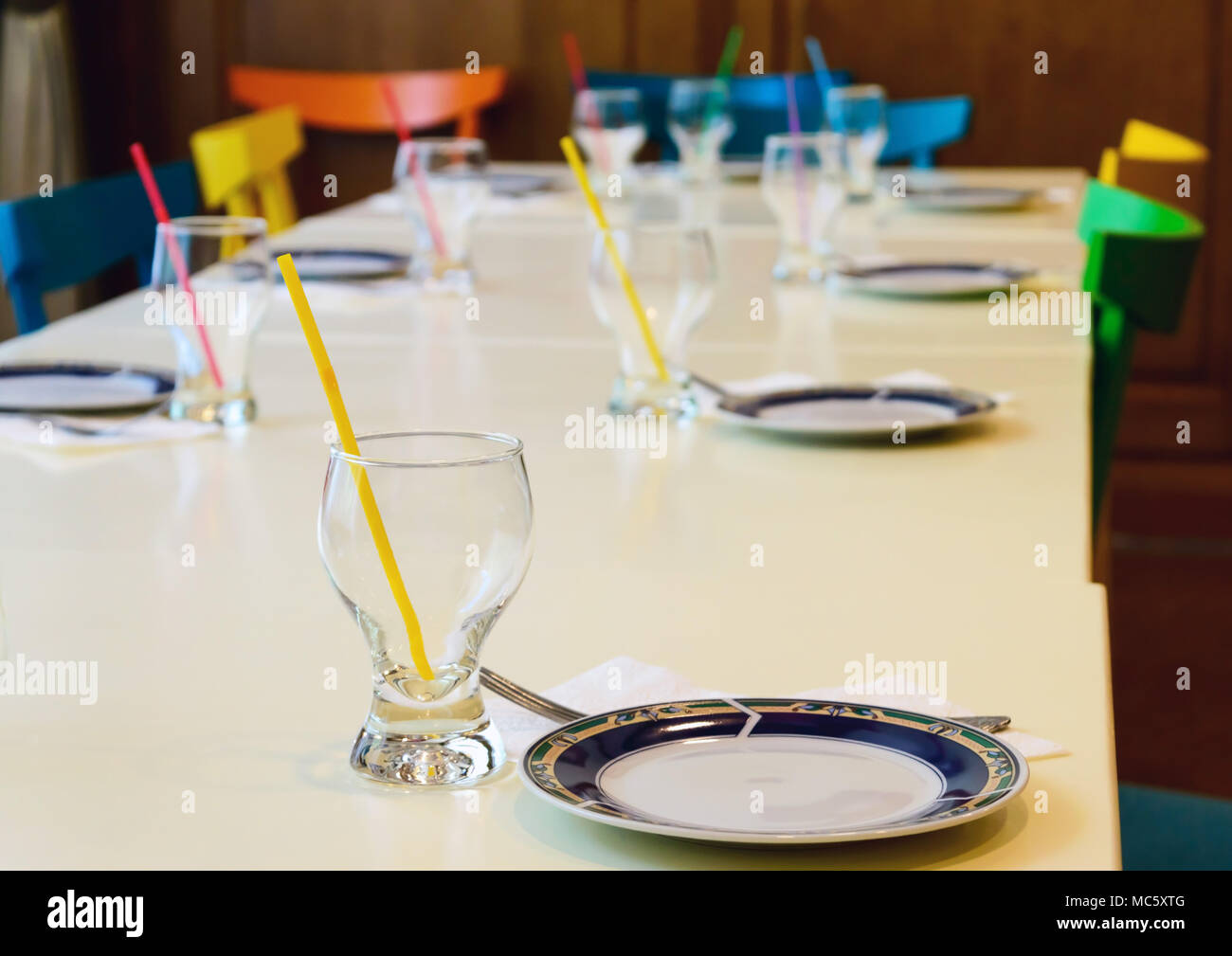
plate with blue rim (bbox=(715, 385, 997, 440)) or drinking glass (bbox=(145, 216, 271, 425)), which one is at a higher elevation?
drinking glass (bbox=(145, 216, 271, 425))

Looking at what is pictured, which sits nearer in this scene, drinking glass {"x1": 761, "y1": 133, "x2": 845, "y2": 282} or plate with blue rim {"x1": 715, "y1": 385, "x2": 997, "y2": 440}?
plate with blue rim {"x1": 715, "y1": 385, "x2": 997, "y2": 440}

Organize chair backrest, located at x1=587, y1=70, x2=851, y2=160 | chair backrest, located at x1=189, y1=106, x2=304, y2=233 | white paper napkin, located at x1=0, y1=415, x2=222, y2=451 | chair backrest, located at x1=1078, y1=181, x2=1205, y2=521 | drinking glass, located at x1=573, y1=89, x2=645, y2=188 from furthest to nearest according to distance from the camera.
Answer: chair backrest, located at x1=587, y1=70, x2=851, y2=160, drinking glass, located at x1=573, y1=89, x2=645, y2=188, chair backrest, located at x1=189, y1=106, x2=304, y2=233, chair backrest, located at x1=1078, y1=181, x2=1205, y2=521, white paper napkin, located at x1=0, y1=415, x2=222, y2=451

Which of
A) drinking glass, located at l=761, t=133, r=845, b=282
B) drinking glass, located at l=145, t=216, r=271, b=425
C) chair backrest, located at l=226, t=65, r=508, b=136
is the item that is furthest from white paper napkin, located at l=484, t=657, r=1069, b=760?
chair backrest, located at l=226, t=65, r=508, b=136

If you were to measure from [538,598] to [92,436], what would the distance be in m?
0.53

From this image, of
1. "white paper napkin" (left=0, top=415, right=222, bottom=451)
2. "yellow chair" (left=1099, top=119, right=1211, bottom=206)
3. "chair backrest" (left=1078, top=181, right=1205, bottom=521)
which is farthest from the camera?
"yellow chair" (left=1099, top=119, right=1211, bottom=206)

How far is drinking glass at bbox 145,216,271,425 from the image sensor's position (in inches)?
56.0

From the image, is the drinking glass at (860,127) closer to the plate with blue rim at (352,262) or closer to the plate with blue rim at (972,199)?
the plate with blue rim at (972,199)

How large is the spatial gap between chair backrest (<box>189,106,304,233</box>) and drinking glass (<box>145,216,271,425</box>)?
1.41 meters

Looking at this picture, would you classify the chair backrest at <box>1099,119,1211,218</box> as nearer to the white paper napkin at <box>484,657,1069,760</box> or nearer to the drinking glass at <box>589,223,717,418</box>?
the drinking glass at <box>589,223,717,418</box>

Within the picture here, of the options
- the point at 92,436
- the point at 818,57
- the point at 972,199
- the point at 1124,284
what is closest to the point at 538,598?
the point at 92,436

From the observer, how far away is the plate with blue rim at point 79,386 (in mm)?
1475

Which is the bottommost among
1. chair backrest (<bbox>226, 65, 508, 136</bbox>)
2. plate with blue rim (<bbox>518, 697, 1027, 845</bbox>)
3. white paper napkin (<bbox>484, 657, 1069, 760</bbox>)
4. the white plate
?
white paper napkin (<bbox>484, 657, 1069, 760</bbox>)
